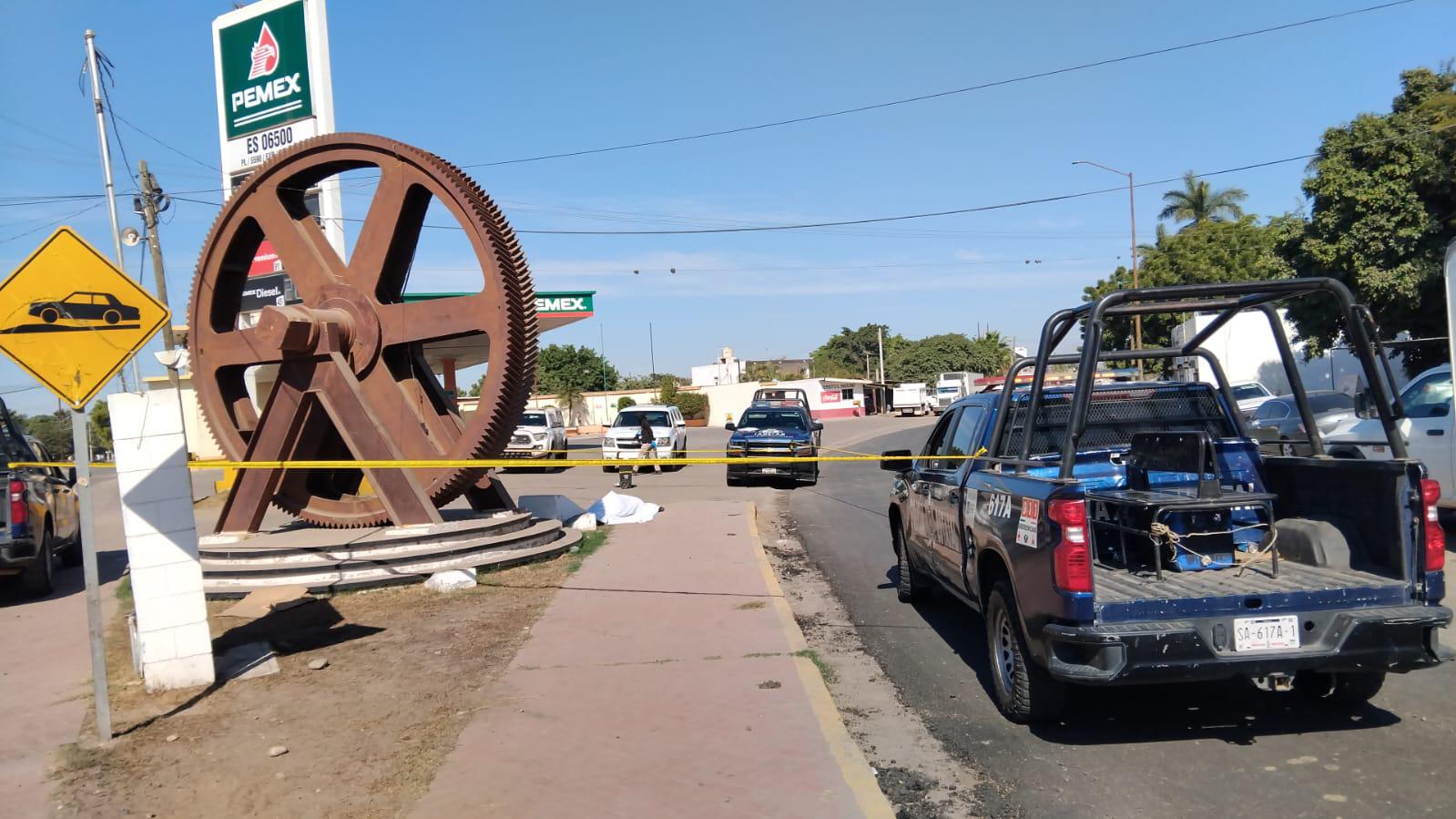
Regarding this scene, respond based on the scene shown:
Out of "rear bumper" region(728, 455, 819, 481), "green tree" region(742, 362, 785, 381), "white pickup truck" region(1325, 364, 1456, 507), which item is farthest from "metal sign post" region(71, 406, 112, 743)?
"green tree" region(742, 362, 785, 381)

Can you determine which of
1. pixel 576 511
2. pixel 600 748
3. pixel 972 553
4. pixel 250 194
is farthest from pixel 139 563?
pixel 576 511

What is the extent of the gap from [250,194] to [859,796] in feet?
36.1

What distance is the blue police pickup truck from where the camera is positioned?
15.5 ft

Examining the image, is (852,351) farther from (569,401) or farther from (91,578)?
(91,578)

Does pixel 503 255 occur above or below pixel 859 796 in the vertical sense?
above

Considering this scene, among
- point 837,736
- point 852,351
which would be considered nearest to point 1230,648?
point 837,736

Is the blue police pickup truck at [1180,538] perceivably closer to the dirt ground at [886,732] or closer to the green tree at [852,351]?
the dirt ground at [886,732]

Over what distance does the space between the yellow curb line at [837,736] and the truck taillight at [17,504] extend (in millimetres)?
7883

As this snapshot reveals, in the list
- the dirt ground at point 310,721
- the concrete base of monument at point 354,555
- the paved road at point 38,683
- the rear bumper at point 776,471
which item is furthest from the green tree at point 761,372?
the dirt ground at point 310,721

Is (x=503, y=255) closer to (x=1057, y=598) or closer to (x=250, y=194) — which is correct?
(x=250, y=194)

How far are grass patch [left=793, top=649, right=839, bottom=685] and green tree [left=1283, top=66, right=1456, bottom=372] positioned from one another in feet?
66.6

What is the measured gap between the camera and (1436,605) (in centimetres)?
486

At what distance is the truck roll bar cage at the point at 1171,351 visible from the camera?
5.23 meters

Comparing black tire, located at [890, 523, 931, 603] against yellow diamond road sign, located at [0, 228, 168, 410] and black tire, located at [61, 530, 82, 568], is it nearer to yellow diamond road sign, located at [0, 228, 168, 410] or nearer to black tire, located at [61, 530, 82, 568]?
yellow diamond road sign, located at [0, 228, 168, 410]
